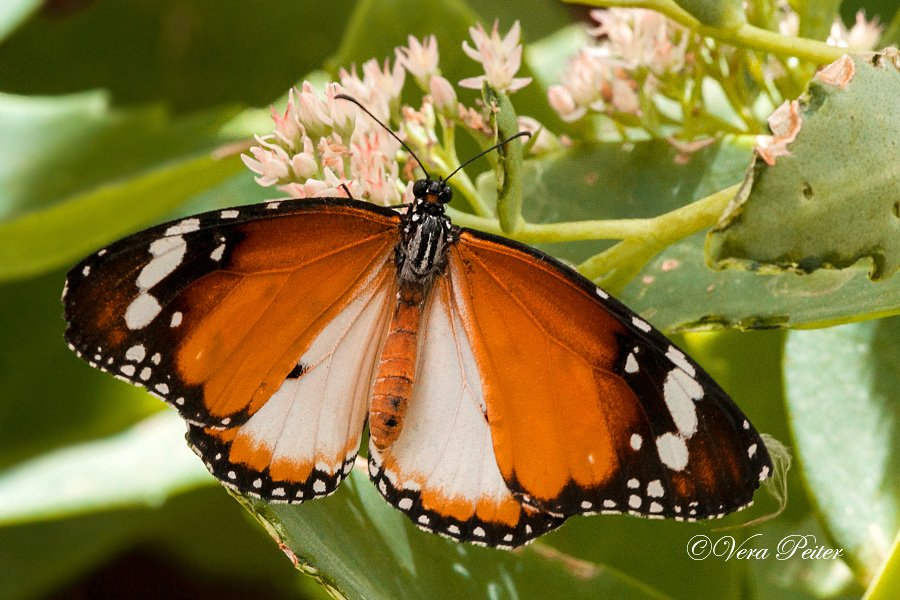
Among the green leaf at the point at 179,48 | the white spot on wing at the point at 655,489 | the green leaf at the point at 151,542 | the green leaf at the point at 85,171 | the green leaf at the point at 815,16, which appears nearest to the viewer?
the white spot on wing at the point at 655,489

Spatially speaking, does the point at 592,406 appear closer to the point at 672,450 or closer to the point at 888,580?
the point at 672,450

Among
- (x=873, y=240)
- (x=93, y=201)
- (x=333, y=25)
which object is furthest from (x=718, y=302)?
(x=333, y=25)

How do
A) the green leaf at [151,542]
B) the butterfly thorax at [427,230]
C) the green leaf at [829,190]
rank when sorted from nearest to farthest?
the green leaf at [829,190], the butterfly thorax at [427,230], the green leaf at [151,542]

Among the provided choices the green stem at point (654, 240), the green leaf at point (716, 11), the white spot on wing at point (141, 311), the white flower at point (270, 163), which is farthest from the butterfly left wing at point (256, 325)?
the green leaf at point (716, 11)

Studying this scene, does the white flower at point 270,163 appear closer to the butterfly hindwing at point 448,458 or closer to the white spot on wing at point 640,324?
the butterfly hindwing at point 448,458

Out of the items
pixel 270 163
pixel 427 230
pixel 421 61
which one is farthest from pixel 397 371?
pixel 421 61

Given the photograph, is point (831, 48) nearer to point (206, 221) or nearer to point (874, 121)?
point (874, 121)
